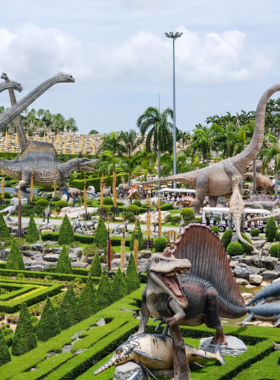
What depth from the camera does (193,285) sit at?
13625 mm

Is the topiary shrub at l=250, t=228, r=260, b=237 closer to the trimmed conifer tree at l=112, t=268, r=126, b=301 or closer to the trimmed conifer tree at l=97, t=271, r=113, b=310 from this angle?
the trimmed conifer tree at l=112, t=268, r=126, b=301

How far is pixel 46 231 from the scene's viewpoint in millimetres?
33281

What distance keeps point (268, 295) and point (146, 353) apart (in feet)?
22.3

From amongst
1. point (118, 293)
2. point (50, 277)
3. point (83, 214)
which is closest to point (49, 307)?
point (118, 293)

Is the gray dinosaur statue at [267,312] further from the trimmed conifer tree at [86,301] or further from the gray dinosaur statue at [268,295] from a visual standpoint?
the trimmed conifer tree at [86,301]

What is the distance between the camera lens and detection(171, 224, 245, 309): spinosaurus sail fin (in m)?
14.0

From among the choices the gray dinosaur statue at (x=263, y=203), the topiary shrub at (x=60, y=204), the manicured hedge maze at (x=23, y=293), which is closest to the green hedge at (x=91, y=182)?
the topiary shrub at (x=60, y=204)

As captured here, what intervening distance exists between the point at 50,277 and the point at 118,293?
488 cm

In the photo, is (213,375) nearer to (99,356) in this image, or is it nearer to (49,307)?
(99,356)

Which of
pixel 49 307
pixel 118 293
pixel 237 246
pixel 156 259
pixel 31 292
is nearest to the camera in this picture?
pixel 156 259

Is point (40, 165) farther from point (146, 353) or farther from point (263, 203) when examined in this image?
point (146, 353)

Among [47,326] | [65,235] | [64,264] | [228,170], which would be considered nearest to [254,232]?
[228,170]

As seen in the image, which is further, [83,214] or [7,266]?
[83,214]

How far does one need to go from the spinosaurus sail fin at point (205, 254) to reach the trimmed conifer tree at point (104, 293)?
5.88 m
